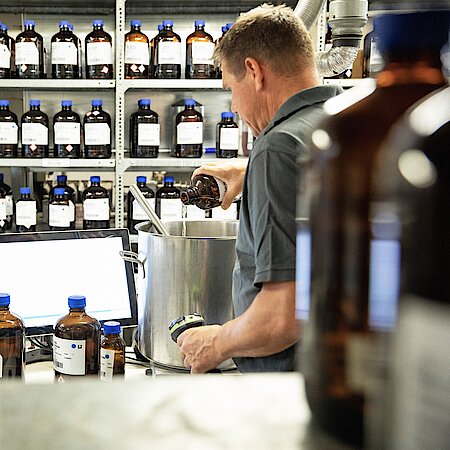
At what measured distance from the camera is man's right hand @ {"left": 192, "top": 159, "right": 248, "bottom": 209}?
6.10ft

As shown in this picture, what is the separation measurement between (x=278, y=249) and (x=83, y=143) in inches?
82.7

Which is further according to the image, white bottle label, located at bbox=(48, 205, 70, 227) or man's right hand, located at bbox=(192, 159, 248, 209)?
white bottle label, located at bbox=(48, 205, 70, 227)

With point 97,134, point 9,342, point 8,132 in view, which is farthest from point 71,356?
point 8,132

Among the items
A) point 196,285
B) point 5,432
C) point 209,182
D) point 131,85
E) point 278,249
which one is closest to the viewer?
point 5,432

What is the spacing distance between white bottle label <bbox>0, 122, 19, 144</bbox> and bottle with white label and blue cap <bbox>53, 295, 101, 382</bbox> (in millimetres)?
1831

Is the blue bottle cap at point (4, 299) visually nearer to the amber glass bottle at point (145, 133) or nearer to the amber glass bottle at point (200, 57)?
the amber glass bottle at point (145, 133)

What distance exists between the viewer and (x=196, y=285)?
154 centimetres

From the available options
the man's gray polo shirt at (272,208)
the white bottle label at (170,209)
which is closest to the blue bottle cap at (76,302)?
the man's gray polo shirt at (272,208)

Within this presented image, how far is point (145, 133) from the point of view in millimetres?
3068

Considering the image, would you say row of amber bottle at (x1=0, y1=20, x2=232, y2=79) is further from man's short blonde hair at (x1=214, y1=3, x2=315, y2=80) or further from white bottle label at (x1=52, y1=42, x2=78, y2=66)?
man's short blonde hair at (x1=214, y1=3, x2=315, y2=80)

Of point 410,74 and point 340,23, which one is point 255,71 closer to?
point 340,23

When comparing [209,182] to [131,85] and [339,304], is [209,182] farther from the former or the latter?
[339,304]

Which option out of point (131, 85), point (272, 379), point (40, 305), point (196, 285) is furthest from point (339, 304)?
point (131, 85)

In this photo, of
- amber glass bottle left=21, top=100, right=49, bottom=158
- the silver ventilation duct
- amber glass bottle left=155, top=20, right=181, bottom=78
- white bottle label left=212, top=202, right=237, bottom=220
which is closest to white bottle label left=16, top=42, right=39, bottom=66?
amber glass bottle left=21, top=100, right=49, bottom=158
